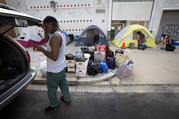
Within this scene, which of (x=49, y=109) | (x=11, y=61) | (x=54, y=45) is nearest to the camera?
(x=54, y=45)

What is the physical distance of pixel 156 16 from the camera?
931 centimetres

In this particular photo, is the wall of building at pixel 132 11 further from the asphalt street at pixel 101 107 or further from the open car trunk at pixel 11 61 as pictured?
the open car trunk at pixel 11 61

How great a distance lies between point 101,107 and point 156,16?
11.0 metres

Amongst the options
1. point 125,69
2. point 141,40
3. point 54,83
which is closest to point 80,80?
point 54,83

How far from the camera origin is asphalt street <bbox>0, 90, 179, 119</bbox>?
2.02m

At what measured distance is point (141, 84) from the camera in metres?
3.11

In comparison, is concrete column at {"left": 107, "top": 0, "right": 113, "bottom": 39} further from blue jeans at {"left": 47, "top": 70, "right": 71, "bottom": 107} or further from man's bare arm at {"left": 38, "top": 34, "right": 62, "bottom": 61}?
man's bare arm at {"left": 38, "top": 34, "right": 62, "bottom": 61}

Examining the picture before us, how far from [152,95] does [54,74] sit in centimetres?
270

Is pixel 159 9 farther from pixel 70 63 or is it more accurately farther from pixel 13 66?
pixel 13 66

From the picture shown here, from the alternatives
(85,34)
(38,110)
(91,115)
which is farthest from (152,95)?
(85,34)

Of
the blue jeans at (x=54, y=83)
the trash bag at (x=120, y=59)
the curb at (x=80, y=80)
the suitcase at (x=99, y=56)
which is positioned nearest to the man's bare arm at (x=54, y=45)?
the blue jeans at (x=54, y=83)

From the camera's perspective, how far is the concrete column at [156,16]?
8.93 metres

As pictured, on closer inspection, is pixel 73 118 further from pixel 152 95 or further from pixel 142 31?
pixel 142 31

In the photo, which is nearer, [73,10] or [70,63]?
[70,63]
